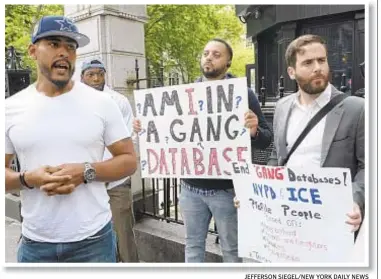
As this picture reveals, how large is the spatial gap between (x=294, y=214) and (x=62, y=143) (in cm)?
129

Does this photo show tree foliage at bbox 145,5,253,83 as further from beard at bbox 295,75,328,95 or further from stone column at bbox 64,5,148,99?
beard at bbox 295,75,328,95

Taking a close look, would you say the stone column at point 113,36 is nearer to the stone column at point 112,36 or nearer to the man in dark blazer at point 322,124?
the stone column at point 112,36

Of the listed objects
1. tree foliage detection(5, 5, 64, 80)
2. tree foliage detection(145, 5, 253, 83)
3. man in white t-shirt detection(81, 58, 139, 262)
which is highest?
tree foliage detection(145, 5, 253, 83)

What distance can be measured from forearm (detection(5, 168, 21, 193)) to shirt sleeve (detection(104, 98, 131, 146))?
1.61ft

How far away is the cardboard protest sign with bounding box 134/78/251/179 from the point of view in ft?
8.13

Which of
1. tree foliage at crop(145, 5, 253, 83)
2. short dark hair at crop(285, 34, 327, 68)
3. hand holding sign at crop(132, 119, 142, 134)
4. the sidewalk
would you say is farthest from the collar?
tree foliage at crop(145, 5, 253, 83)

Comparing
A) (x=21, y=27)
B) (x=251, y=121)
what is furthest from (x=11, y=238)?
Answer: (x=21, y=27)

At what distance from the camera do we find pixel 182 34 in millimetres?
12922

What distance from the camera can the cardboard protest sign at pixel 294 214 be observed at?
197cm

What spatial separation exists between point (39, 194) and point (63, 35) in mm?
839

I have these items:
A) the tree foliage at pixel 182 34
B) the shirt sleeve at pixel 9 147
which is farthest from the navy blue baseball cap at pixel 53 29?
the tree foliage at pixel 182 34

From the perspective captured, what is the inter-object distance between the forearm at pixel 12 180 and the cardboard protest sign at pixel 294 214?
1.21 metres
